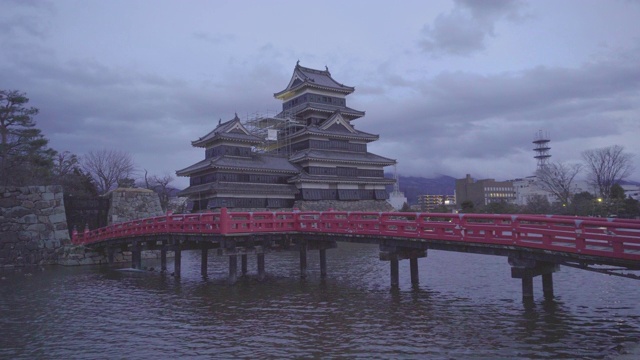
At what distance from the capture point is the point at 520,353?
10758 millimetres

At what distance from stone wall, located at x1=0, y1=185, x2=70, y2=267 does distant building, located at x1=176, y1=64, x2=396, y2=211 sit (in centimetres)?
1686

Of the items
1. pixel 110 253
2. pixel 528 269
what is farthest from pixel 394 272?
pixel 110 253

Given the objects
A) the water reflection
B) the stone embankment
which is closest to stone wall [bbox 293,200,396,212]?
the stone embankment

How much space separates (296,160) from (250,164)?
6.28 meters

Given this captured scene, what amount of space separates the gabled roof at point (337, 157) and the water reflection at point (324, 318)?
31.6 meters

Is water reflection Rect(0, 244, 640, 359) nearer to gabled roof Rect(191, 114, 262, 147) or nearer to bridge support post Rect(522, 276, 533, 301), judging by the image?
bridge support post Rect(522, 276, 533, 301)

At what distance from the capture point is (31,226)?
33.8 m

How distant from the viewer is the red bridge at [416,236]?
12.7m

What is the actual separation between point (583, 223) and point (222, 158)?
42.3 m

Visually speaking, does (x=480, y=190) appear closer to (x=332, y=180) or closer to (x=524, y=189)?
(x=524, y=189)

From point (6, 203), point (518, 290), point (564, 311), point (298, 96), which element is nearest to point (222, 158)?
point (298, 96)

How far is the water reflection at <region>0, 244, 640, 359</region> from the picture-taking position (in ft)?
38.2

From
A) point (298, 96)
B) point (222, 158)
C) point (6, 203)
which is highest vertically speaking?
point (298, 96)

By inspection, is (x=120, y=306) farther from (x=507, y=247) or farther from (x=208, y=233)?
(x=507, y=247)
